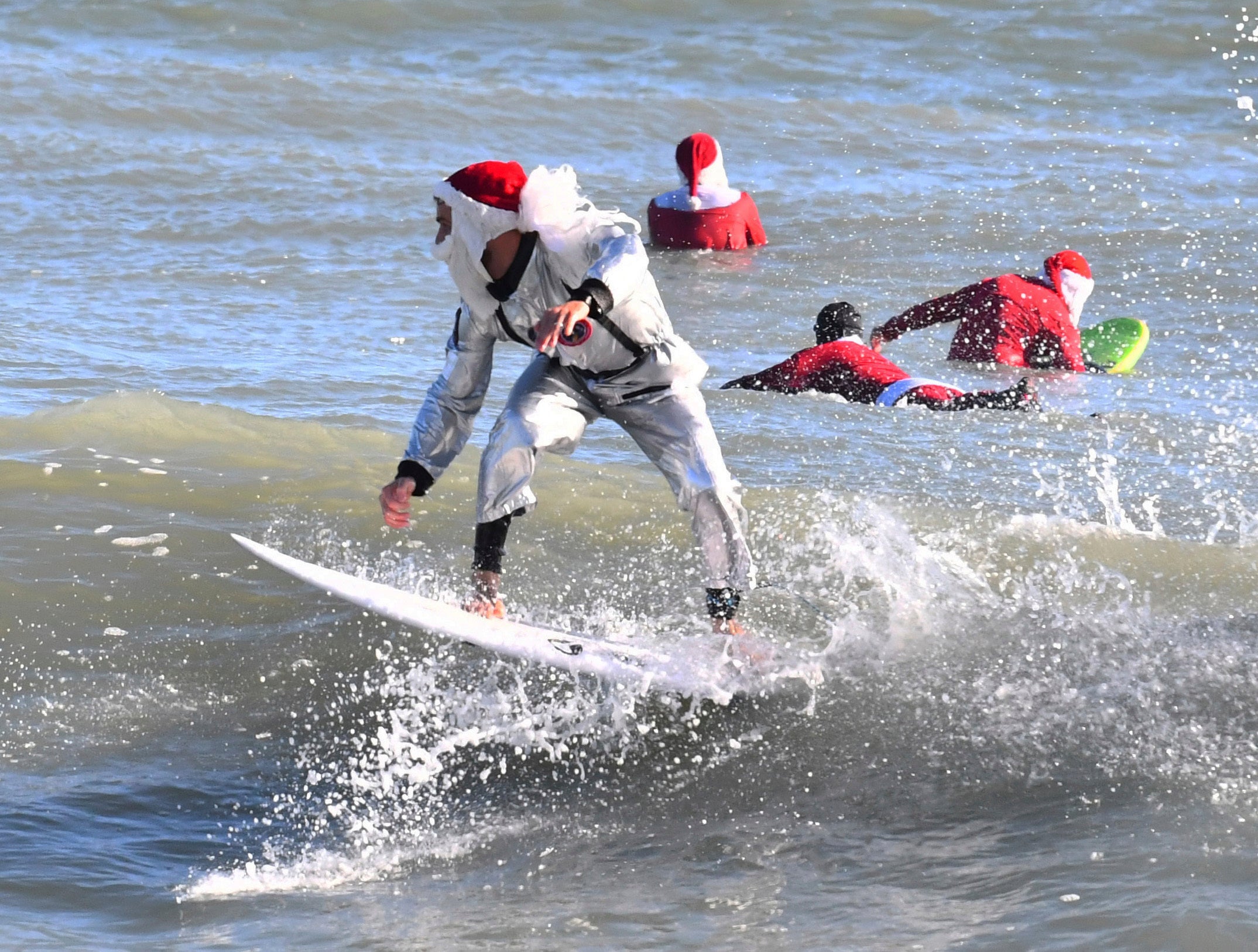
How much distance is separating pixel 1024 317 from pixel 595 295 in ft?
19.6

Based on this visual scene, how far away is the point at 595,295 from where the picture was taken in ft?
14.9

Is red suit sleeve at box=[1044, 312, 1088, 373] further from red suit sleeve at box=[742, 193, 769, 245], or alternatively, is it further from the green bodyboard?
red suit sleeve at box=[742, 193, 769, 245]

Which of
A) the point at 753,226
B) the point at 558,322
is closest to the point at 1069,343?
the point at 753,226

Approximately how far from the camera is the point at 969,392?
910 cm

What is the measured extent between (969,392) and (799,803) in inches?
198

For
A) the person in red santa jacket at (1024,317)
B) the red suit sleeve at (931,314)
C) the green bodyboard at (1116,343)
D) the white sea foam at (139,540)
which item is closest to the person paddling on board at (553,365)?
the white sea foam at (139,540)

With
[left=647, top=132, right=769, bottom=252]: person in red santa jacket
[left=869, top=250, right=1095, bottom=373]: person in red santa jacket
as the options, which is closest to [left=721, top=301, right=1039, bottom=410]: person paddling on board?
[left=869, top=250, right=1095, bottom=373]: person in red santa jacket

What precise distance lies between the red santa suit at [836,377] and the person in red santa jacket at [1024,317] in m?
1.05

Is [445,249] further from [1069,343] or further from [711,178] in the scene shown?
[711,178]

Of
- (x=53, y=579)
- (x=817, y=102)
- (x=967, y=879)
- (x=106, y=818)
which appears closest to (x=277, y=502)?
(x=53, y=579)

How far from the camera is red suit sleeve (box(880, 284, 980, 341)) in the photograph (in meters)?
9.59

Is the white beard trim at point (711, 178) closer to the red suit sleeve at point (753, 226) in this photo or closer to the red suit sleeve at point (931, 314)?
the red suit sleeve at point (753, 226)

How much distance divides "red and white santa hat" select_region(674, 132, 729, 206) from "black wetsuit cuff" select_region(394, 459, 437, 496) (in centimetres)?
823

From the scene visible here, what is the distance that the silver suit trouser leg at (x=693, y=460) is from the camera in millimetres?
4965
